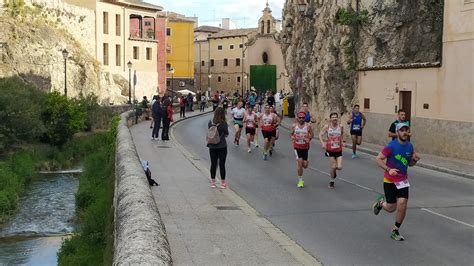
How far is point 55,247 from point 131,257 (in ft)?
44.7

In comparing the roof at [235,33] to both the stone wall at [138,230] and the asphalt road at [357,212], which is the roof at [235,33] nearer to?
the asphalt road at [357,212]

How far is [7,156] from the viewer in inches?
1288

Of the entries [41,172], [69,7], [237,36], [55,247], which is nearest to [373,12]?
[55,247]

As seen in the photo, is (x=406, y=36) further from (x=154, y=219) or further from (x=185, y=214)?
(x=154, y=219)

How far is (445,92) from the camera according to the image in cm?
2064

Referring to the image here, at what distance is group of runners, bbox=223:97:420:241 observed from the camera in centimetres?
920

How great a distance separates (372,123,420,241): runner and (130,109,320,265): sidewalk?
167 cm

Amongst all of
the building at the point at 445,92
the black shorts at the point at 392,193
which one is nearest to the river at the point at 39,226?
the black shorts at the point at 392,193

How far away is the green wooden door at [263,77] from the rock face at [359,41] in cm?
4976

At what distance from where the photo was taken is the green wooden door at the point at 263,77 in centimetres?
8438

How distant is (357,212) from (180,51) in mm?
75758

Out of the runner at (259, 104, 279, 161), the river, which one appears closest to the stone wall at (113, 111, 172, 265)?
the river

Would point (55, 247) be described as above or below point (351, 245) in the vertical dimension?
below

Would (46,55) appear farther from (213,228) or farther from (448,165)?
(213,228)
